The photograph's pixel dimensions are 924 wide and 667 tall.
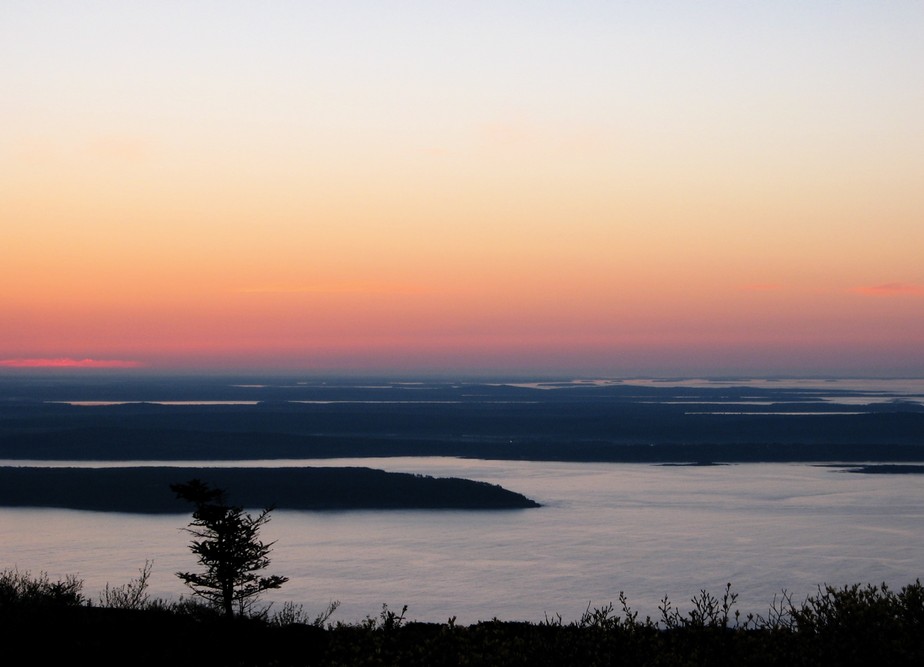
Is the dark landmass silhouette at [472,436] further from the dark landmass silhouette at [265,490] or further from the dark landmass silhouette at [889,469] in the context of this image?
the dark landmass silhouette at [265,490]

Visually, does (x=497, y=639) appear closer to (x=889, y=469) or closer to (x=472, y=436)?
(x=889, y=469)

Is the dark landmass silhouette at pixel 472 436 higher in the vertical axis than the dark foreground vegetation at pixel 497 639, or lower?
lower

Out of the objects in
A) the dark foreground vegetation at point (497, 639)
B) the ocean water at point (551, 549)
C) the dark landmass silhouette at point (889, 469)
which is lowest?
the ocean water at point (551, 549)

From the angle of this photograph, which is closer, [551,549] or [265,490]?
[551,549]

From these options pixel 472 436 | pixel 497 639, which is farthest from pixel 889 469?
pixel 497 639

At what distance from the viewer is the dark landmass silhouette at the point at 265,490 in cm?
8738

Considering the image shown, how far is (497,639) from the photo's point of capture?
16.6 m

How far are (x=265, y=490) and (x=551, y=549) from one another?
114 ft

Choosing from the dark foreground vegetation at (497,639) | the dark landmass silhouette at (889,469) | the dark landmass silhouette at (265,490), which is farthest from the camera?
the dark landmass silhouette at (889,469)

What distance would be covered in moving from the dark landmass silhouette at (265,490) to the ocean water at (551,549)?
310 cm

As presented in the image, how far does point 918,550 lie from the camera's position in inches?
2534

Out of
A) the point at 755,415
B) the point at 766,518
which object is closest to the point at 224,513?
the point at 766,518

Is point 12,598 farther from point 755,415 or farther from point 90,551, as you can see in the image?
point 755,415

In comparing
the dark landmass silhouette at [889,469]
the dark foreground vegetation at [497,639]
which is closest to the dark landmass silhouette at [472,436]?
the dark landmass silhouette at [889,469]
